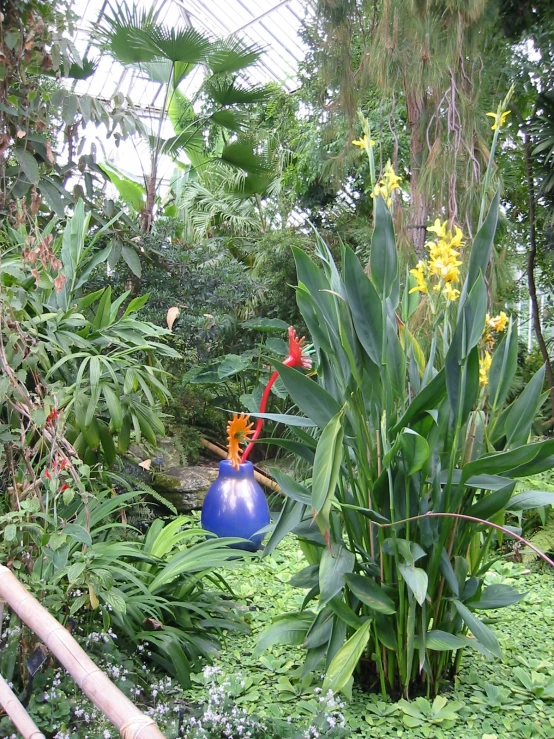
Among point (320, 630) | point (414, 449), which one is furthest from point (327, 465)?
point (320, 630)

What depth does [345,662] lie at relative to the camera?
1.56 meters

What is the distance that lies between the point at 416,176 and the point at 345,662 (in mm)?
2124

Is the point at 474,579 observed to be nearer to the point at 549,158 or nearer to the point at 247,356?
the point at 247,356

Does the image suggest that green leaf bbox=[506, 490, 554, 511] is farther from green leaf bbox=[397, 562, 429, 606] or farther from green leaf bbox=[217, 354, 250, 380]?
green leaf bbox=[217, 354, 250, 380]

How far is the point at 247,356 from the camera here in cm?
464

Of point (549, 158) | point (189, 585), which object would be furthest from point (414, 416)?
point (549, 158)

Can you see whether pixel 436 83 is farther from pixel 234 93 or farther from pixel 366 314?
pixel 234 93

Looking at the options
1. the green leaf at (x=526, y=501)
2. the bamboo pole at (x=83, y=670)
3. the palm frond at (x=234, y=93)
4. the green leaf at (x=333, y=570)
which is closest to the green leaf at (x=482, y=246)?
A: the green leaf at (x=526, y=501)

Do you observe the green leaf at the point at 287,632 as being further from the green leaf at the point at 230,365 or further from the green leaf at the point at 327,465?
the green leaf at the point at 230,365

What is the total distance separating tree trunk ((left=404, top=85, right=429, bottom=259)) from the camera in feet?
9.46

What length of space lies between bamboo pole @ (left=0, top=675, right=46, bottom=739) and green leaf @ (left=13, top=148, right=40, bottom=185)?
1947mm

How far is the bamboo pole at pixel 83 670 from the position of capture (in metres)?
0.75

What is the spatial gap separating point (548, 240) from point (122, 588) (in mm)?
4520

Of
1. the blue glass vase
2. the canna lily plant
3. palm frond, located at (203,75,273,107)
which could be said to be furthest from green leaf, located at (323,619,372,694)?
palm frond, located at (203,75,273,107)
